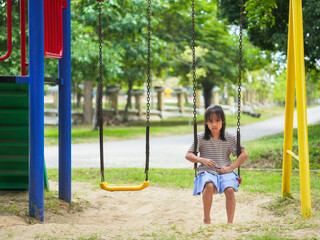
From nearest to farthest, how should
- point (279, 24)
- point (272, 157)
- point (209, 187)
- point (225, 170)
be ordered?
point (209, 187)
point (225, 170)
point (272, 157)
point (279, 24)

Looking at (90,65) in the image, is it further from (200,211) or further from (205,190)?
(205,190)

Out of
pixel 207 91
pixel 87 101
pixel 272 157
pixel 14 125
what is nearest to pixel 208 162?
pixel 14 125

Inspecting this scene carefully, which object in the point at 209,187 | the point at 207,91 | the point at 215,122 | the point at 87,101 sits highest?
the point at 207,91

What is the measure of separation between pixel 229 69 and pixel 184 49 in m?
2.13

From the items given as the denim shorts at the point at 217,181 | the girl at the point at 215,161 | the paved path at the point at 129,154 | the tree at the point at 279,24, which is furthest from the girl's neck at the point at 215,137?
the paved path at the point at 129,154

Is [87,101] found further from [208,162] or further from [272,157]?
[208,162]

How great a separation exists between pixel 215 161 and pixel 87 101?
1777cm

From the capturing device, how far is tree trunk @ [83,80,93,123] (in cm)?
2144

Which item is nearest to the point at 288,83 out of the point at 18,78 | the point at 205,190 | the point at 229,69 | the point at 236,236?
the point at 205,190

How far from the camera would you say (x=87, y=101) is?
2195 centimetres

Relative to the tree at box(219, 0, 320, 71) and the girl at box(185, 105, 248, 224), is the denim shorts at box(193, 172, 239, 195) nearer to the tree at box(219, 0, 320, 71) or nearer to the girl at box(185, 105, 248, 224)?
the girl at box(185, 105, 248, 224)

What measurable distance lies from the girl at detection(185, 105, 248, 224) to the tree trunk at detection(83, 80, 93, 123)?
56.2ft

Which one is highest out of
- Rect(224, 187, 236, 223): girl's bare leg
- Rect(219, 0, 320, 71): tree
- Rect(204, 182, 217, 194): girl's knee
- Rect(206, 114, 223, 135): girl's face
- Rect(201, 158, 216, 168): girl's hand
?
Rect(219, 0, 320, 71): tree

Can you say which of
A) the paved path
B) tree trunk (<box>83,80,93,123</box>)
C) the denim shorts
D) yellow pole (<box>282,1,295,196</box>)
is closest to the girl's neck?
the denim shorts
